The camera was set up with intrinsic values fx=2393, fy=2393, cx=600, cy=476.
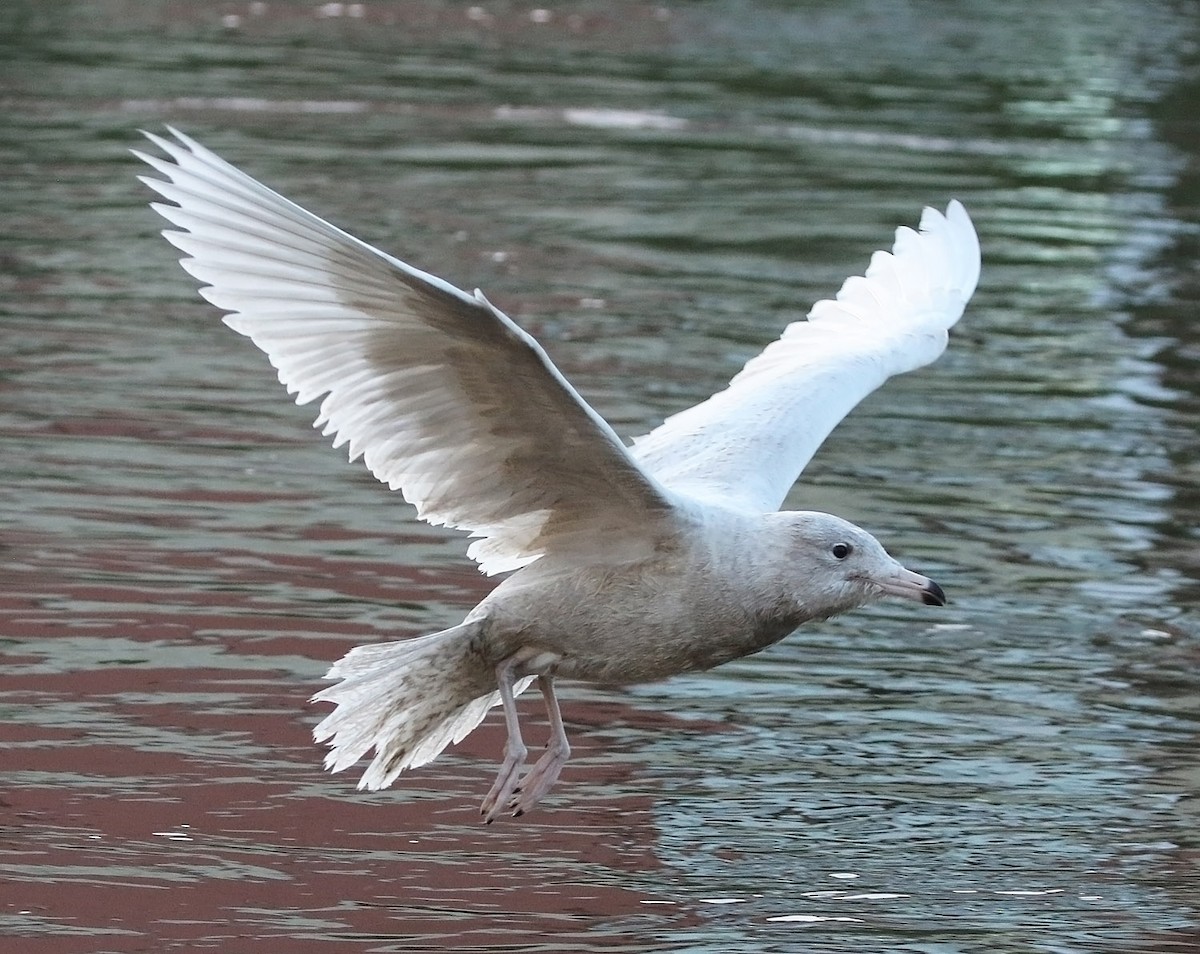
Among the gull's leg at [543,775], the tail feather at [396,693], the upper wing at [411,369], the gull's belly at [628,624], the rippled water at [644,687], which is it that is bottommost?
the rippled water at [644,687]

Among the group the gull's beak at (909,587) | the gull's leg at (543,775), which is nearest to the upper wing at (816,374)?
the gull's beak at (909,587)

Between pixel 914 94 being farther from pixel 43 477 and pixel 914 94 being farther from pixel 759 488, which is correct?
pixel 759 488

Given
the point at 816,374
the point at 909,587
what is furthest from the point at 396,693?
the point at 816,374

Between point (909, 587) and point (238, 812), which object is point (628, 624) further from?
point (238, 812)

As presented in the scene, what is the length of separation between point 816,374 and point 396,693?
5.69ft

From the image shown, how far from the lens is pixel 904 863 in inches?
253

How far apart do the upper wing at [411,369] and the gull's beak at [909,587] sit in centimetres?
62

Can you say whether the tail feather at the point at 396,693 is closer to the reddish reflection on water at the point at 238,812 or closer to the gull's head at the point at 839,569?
the reddish reflection on water at the point at 238,812

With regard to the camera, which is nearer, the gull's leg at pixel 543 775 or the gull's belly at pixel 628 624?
the gull's belly at pixel 628 624

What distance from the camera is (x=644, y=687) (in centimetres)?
789

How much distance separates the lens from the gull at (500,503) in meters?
5.45

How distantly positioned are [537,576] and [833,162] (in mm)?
13026

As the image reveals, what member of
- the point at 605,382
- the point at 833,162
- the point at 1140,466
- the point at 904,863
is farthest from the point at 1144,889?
the point at 833,162

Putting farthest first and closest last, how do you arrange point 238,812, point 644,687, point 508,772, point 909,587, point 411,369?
point 644,687
point 238,812
point 909,587
point 508,772
point 411,369
